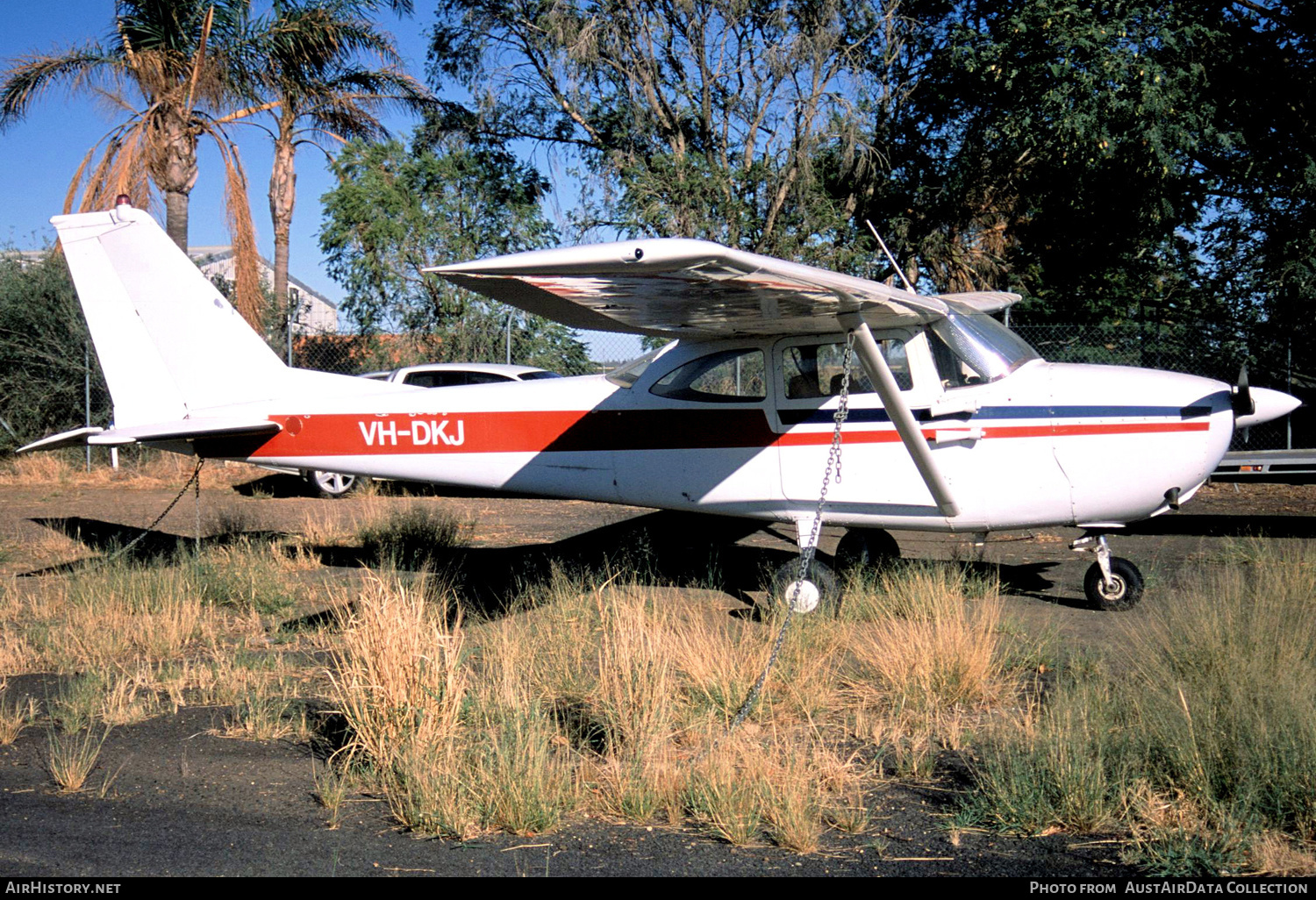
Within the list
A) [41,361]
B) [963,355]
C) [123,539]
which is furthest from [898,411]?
[41,361]

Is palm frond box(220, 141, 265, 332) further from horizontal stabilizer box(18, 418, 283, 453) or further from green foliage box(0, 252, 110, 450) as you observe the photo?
horizontal stabilizer box(18, 418, 283, 453)

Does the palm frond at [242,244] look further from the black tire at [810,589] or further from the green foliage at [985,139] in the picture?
the black tire at [810,589]

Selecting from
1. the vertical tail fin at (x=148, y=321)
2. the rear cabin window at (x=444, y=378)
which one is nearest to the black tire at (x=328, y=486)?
the rear cabin window at (x=444, y=378)

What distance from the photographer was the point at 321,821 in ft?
12.6

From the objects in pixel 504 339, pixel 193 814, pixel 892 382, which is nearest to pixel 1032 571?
pixel 892 382

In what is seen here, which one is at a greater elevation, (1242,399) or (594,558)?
(1242,399)

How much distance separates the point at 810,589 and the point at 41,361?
1519 cm

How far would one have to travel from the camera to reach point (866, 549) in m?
8.43

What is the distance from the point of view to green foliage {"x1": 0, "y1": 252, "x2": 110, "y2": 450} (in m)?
16.9

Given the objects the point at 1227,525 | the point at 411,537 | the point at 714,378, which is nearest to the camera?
the point at 714,378

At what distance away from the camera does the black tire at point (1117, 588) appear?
7.14 metres

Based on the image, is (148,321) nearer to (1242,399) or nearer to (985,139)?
(1242,399)

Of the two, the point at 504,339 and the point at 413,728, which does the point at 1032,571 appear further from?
the point at 504,339

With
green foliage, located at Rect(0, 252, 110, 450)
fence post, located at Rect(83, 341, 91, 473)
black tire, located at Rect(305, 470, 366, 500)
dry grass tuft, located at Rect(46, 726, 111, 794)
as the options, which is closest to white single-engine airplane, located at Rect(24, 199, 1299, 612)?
dry grass tuft, located at Rect(46, 726, 111, 794)
